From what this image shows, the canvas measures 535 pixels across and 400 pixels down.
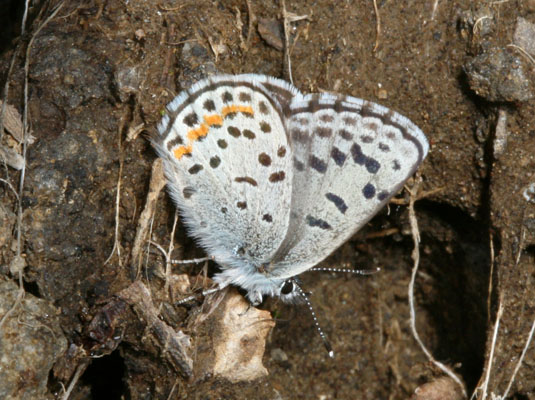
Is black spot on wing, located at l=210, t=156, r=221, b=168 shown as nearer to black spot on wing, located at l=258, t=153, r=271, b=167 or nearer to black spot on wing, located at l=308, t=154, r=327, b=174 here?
black spot on wing, located at l=258, t=153, r=271, b=167

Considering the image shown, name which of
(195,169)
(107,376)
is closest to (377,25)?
(195,169)

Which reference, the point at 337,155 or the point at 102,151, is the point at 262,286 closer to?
the point at 337,155

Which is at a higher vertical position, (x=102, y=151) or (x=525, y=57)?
(x=525, y=57)

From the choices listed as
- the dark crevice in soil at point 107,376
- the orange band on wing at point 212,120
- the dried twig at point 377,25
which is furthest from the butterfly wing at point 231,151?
the dark crevice in soil at point 107,376

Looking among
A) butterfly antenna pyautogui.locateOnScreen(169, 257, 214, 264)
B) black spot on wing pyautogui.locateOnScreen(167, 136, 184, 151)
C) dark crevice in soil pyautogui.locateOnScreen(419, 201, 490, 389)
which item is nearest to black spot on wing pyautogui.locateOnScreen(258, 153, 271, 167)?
black spot on wing pyautogui.locateOnScreen(167, 136, 184, 151)

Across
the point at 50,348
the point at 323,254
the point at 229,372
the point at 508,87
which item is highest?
the point at 508,87

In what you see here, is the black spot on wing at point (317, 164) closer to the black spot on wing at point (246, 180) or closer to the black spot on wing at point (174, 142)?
the black spot on wing at point (246, 180)

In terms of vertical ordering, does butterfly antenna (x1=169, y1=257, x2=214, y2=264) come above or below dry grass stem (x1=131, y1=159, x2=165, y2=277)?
below

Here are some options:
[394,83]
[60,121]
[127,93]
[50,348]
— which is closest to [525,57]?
[394,83]
